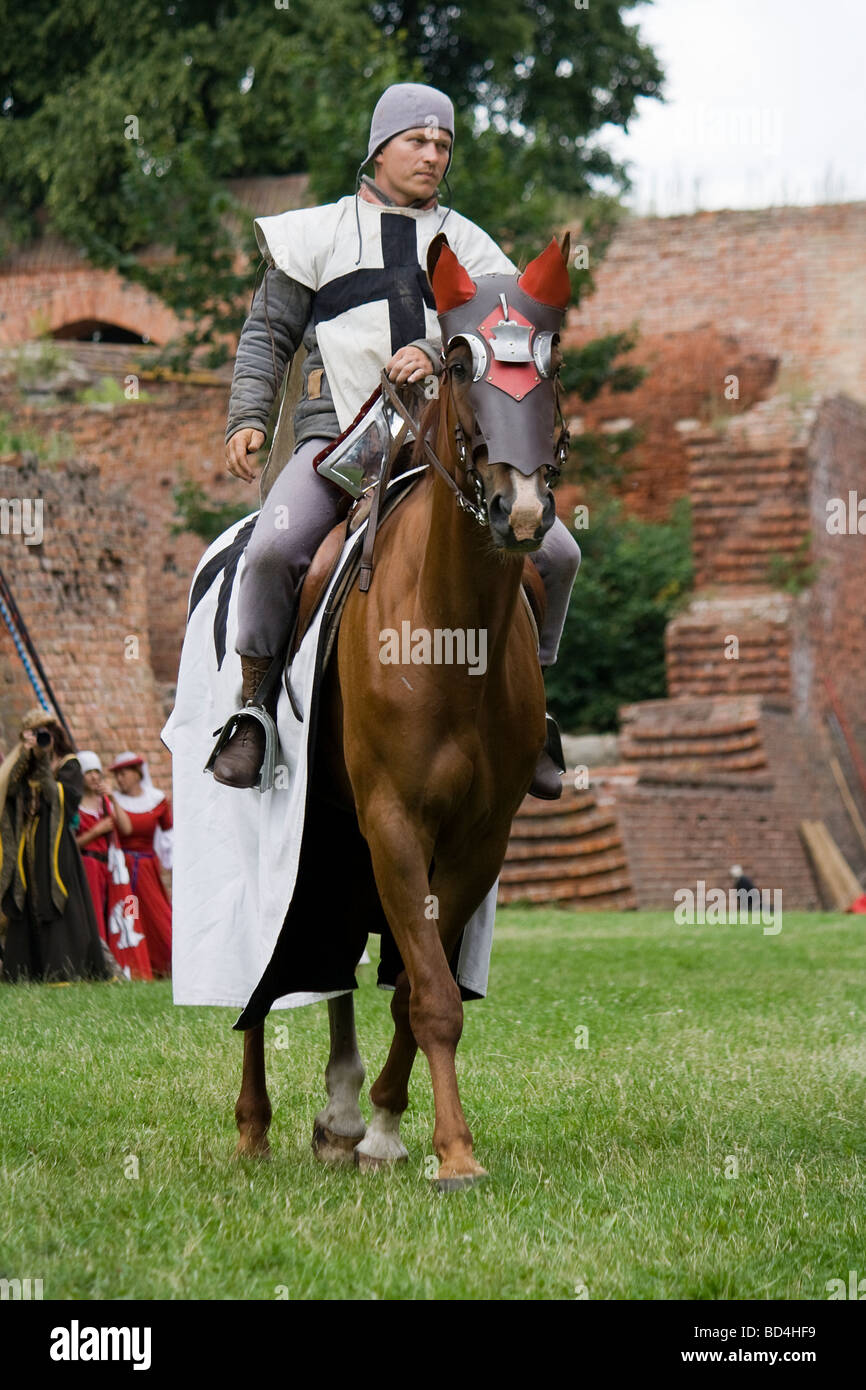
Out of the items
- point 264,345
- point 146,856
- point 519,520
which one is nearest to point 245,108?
point 146,856

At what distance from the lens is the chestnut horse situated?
16.2 feet

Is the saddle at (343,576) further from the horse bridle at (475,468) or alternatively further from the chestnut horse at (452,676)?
the horse bridle at (475,468)

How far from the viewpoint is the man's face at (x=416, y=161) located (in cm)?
630

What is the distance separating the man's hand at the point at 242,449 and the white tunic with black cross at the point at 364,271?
0.92 ft

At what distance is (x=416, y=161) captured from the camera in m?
6.30

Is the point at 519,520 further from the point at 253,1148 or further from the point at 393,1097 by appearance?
the point at 253,1148

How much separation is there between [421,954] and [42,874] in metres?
8.86

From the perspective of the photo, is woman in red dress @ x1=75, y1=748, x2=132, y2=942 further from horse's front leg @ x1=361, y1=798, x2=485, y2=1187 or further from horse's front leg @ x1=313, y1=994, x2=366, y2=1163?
horse's front leg @ x1=361, y1=798, x2=485, y2=1187

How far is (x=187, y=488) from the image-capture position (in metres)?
24.1

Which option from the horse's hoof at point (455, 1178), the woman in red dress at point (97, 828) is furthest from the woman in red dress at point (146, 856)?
the horse's hoof at point (455, 1178)

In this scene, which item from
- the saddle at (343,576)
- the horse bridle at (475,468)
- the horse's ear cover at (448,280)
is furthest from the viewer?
the saddle at (343,576)

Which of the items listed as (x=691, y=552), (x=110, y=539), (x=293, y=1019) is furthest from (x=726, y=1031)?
(x=691, y=552)

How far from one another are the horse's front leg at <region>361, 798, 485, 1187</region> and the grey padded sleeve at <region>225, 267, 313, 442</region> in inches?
62.5

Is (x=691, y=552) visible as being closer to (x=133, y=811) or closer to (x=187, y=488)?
(x=187, y=488)
